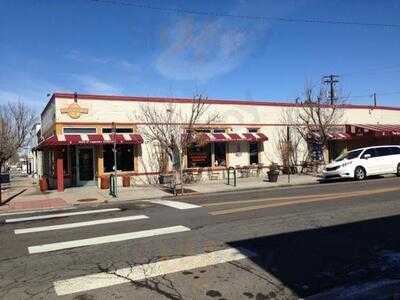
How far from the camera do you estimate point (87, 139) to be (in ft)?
76.2

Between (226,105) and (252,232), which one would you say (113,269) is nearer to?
(252,232)

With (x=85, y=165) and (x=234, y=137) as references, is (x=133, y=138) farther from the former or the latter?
(x=234, y=137)

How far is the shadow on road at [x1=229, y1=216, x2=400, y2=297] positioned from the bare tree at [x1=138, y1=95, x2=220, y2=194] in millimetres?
15879

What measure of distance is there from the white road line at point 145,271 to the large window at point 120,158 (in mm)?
17342

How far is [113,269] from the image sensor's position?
745 cm

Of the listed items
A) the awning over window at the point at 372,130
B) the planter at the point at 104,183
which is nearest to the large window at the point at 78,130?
the planter at the point at 104,183

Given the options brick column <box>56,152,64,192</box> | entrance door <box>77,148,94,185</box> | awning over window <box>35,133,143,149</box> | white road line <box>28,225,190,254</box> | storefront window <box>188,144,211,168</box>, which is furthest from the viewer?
storefront window <box>188,144,211,168</box>

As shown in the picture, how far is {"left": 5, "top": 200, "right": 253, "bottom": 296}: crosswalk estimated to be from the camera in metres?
6.87

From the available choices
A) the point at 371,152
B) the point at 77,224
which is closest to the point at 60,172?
the point at 77,224

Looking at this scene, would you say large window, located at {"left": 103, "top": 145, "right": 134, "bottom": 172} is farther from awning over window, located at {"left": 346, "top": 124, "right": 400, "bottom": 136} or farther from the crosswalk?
awning over window, located at {"left": 346, "top": 124, "right": 400, "bottom": 136}

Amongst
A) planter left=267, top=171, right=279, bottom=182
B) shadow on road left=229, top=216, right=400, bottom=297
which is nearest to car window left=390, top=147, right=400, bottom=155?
planter left=267, top=171, right=279, bottom=182

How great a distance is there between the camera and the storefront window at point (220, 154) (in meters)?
28.0

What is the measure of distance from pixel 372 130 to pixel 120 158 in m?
16.6

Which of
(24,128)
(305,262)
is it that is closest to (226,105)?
(305,262)
